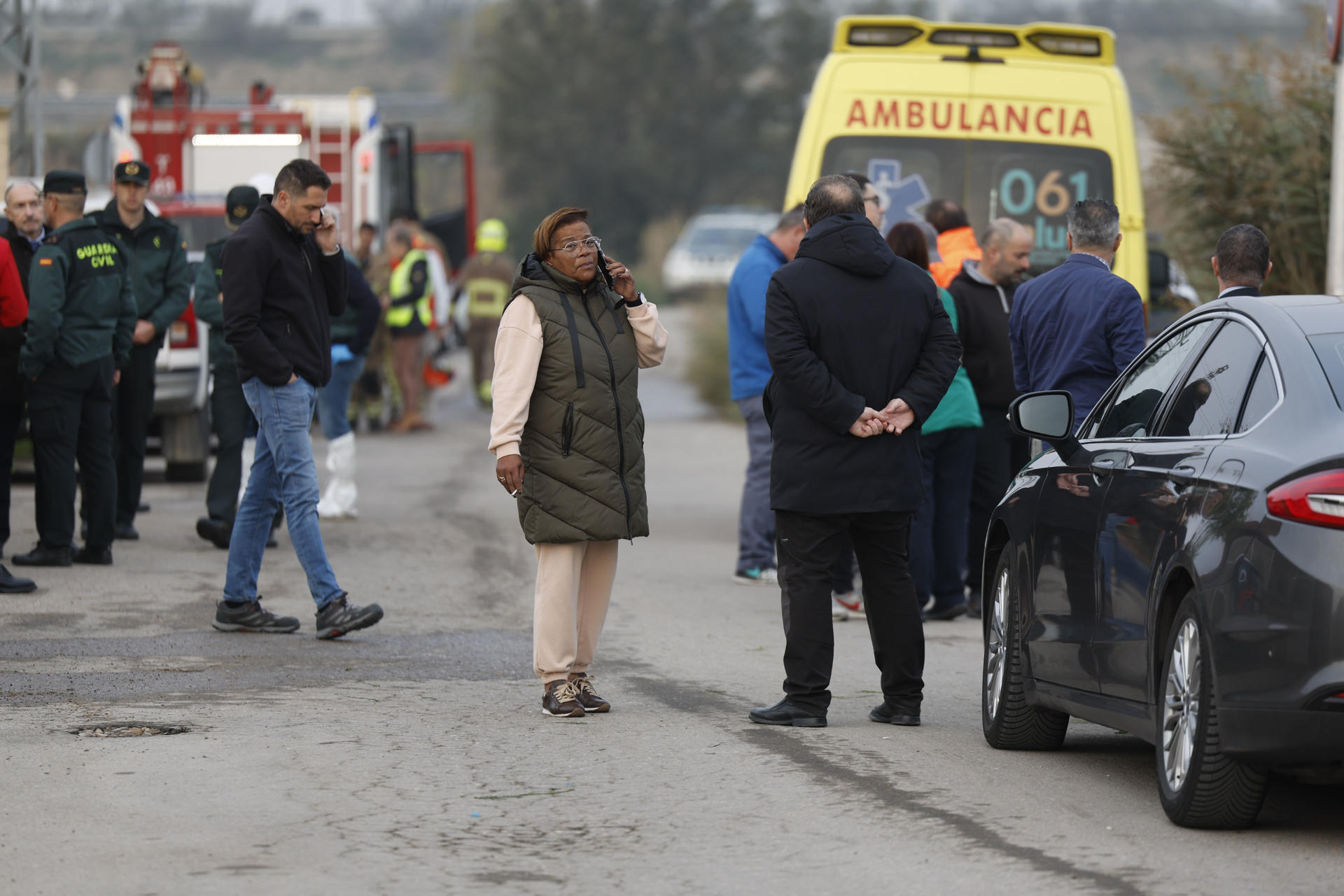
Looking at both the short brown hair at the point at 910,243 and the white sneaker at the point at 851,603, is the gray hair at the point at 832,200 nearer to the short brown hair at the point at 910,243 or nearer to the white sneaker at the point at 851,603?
the short brown hair at the point at 910,243

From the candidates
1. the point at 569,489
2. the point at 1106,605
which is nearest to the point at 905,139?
the point at 569,489

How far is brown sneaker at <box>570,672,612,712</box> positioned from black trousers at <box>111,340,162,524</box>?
17.5 ft

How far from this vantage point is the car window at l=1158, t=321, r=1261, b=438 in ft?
18.5

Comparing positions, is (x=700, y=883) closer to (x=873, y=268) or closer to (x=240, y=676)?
(x=873, y=268)

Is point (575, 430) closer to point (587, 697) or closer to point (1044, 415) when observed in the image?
point (587, 697)

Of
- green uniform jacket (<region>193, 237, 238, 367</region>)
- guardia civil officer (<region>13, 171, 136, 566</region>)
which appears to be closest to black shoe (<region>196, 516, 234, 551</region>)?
guardia civil officer (<region>13, 171, 136, 566</region>)

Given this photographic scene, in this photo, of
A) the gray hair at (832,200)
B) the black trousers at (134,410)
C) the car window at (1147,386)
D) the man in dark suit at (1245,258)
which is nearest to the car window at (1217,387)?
the car window at (1147,386)

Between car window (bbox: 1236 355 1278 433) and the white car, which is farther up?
car window (bbox: 1236 355 1278 433)

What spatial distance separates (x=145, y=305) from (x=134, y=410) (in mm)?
619

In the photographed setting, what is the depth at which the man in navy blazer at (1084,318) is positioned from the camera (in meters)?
8.39

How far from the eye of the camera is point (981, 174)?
12.1 metres

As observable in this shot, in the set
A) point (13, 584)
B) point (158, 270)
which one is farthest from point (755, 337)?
point (13, 584)

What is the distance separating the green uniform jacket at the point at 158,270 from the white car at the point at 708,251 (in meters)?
27.8

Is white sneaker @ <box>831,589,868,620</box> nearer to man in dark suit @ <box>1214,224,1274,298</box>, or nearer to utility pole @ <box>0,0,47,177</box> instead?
man in dark suit @ <box>1214,224,1274,298</box>
